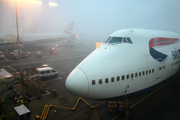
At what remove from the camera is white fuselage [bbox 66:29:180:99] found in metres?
6.60

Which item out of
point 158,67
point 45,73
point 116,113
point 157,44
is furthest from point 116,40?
point 45,73

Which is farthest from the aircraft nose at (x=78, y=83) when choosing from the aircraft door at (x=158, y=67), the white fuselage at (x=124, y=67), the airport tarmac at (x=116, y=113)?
the aircraft door at (x=158, y=67)

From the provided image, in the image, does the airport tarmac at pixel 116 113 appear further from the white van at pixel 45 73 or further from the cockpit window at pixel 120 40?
the cockpit window at pixel 120 40

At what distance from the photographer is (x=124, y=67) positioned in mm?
7188

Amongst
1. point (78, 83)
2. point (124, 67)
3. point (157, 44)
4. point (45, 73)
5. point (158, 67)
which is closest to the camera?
point (78, 83)

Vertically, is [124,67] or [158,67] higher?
[124,67]

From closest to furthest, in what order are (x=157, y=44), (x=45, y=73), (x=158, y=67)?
(x=158, y=67) → (x=157, y=44) → (x=45, y=73)

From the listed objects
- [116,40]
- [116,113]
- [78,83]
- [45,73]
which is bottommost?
[116,113]

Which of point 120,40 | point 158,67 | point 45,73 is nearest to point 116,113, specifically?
point 158,67

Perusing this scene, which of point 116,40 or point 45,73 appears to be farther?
point 45,73

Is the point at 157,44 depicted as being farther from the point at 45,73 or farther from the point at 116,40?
the point at 45,73

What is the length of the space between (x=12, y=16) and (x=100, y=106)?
34.4 ft

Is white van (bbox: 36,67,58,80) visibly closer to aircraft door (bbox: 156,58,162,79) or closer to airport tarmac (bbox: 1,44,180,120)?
airport tarmac (bbox: 1,44,180,120)

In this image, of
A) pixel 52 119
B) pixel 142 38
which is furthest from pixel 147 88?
pixel 52 119
